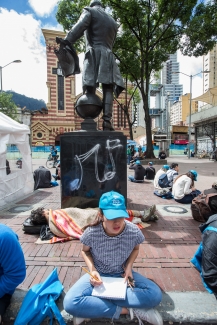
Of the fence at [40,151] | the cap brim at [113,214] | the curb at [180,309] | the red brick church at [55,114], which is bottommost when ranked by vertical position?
the curb at [180,309]

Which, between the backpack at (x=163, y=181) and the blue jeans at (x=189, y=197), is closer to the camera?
the blue jeans at (x=189, y=197)

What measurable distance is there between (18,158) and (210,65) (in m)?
114

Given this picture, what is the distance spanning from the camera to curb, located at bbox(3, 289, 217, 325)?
2.11 m

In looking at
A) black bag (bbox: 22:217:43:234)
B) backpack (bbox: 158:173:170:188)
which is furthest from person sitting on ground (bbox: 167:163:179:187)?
black bag (bbox: 22:217:43:234)

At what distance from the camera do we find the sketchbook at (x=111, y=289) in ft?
6.66

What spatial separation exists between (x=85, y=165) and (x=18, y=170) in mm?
3861

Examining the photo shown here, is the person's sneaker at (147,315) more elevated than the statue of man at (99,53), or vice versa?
the statue of man at (99,53)

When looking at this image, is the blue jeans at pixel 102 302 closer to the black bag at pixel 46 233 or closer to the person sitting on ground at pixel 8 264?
the person sitting on ground at pixel 8 264

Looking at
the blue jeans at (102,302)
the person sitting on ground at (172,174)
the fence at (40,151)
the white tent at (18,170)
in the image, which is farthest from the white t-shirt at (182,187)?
the fence at (40,151)

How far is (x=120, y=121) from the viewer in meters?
38.5

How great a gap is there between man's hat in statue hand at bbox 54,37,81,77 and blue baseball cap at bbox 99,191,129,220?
3.77 metres

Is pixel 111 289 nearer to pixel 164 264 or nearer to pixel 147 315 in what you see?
pixel 147 315

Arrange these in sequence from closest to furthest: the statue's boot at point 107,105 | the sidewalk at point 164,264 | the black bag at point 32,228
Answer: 1. the sidewalk at point 164,264
2. the black bag at point 32,228
3. the statue's boot at point 107,105

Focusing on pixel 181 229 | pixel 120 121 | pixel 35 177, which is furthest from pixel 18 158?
pixel 120 121
